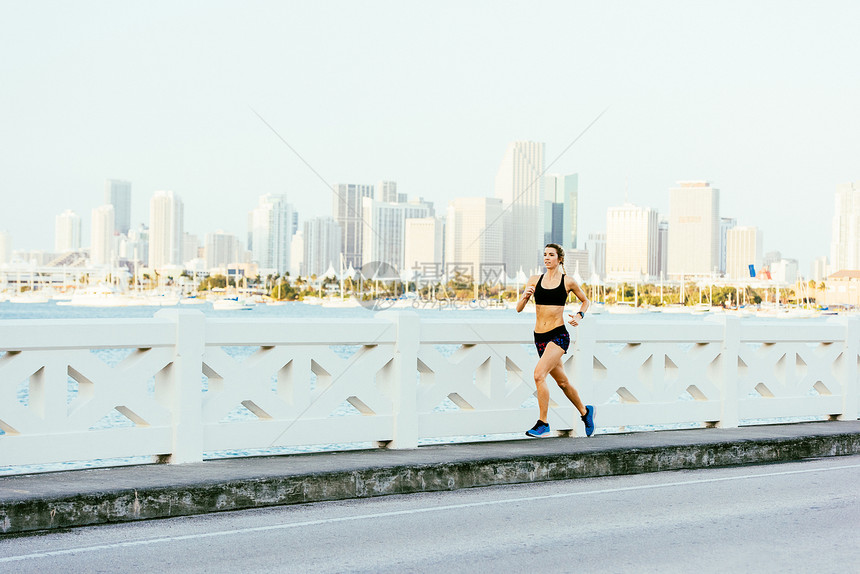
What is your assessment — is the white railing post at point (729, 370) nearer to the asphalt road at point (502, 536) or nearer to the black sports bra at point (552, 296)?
the black sports bra at point (552, 296)

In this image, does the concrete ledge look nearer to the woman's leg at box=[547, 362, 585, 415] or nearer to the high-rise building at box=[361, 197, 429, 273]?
the woman's leg at box=[547, 362, 585, 415]

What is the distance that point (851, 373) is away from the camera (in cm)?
1477

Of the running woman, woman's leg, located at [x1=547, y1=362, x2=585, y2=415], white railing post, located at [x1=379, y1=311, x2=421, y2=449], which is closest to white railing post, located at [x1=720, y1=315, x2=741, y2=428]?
woman's leg, located at [x1=547, y1=362, x2=585, y2=415]

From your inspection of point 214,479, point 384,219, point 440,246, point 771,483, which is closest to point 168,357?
point 214,479

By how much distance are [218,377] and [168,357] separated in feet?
1.72

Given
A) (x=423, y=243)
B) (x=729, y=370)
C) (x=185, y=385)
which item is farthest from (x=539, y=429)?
(x=423, y=243)

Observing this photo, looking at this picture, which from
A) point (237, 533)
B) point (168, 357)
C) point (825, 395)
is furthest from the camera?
point (825, 395)

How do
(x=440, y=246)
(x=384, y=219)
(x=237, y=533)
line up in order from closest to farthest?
(x=237, y=533), (x=440, y=246), (x=384, y=219)

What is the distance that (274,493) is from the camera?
8.77m

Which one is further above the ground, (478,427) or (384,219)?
(384,219)

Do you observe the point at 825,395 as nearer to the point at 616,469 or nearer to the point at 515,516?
the point at 616,469

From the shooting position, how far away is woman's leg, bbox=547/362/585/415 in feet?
36.9

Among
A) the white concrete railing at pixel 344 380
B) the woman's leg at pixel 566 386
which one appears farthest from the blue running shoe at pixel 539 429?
the woman's leg at pixel 566 386

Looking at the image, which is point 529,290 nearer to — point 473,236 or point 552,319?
point 552,319
